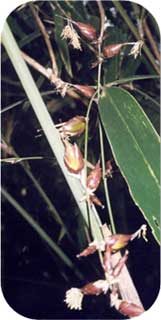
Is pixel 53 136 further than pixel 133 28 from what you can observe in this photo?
No

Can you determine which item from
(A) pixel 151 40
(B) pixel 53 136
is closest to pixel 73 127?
(B) pixel 53 136

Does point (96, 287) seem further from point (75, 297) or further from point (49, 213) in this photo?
point (49, 213)

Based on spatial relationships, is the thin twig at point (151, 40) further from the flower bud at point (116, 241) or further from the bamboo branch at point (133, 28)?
the flower bud at point (116, 241)

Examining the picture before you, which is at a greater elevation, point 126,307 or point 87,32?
point 87,32

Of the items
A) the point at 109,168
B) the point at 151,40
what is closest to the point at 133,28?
the point at 151,40

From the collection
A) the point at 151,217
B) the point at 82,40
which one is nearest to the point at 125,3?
the point at 82,40

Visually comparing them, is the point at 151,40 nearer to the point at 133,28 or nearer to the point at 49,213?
the point at 133,28
